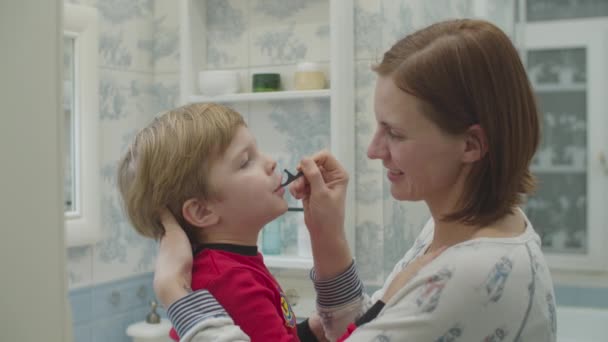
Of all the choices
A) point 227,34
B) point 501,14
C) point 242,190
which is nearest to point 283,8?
point 227,34

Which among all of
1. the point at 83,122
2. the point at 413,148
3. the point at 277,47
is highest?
the point at 277,47

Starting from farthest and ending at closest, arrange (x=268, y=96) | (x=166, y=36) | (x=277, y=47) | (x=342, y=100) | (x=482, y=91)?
1. (x=166, y=36)
2. (x=277, y=47)
3. (x=268, y=96)
4. (x=342, y=100)
5. (x=482, y=91)

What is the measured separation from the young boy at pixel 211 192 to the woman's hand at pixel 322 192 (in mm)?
51

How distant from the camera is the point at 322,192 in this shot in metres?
1.07

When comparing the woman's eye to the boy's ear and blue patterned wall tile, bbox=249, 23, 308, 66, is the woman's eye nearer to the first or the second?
the boy's ear

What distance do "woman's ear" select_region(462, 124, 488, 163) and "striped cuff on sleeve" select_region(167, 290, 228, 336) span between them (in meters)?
0.41

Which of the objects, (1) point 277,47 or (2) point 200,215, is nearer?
(2) point 200,215

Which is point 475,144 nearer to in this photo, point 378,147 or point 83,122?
point 378,147

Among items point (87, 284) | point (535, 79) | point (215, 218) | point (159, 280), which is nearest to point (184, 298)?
point (159, 280)

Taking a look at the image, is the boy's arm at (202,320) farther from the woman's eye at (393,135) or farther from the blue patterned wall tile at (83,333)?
the blue patterned wall tile at (83,333)

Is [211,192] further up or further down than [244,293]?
further up

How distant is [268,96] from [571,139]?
1.29m

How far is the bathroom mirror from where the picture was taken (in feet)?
6.60

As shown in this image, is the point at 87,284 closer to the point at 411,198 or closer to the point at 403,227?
the point at 403,227
